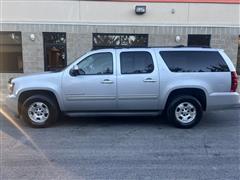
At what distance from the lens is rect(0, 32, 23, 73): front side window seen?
472 inches

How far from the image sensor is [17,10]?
459 inches

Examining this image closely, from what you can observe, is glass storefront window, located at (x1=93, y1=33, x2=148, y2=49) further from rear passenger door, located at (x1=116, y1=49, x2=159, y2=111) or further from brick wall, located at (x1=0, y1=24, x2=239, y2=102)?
rear passenger door, located at (x1=116, y1=49, x2=159, y2=111)

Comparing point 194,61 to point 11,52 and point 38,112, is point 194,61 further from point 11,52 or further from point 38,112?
point 11,52

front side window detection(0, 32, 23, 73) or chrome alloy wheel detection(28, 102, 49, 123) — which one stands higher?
front side window detection(0, 32, 23, 73)

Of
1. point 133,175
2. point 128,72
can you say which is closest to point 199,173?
point 133,175

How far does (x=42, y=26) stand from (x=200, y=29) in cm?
663

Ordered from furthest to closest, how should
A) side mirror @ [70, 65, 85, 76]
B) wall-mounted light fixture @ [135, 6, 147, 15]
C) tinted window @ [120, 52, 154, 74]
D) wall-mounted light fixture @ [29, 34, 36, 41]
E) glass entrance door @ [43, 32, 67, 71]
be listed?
glass entrance door @ [43, 32, 67, 71] → wall-mounted light fixture @ [29, 34, 36, 41] → wall-mounted light fixture @ [135, 6, 147, 15] → tinted window @ [120, 52, 154, 74] → side mirror @ [70, 65, 85, 76]

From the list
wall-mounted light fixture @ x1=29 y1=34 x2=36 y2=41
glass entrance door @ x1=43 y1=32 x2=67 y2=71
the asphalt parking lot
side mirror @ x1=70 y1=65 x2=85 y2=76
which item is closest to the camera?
the asphalt parking lot

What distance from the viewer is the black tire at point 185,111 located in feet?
20.8

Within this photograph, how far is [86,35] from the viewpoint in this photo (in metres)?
11.8

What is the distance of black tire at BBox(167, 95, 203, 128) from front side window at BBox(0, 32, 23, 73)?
818 centimetres

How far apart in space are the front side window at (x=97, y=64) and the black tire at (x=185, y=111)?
63.0 inches

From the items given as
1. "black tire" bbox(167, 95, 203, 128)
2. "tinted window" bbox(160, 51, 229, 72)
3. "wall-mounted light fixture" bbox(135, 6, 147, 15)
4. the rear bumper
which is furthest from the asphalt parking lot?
"wall-mounted light fixture" bbox(135, 6, 147, 15)

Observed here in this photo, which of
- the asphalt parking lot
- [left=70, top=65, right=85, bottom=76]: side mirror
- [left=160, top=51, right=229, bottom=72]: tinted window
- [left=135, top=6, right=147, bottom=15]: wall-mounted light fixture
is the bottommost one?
the asphalt parking lot
